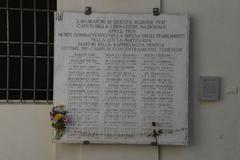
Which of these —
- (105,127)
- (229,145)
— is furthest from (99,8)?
(229,145)

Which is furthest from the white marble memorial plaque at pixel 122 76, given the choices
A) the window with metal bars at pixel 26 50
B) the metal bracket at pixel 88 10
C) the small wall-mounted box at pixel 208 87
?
the window with metal bars at pixel 26 50

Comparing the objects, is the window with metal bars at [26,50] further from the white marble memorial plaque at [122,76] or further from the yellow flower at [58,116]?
the yellow flower at [58,116]

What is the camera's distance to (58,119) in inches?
202

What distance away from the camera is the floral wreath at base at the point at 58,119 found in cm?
515

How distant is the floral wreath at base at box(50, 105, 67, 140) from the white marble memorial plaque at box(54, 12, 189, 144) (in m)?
0.07

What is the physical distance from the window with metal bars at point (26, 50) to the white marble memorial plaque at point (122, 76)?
473 mm

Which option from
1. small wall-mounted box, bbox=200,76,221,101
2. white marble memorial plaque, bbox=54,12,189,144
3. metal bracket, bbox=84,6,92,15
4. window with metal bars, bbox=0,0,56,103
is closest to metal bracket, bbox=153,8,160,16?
white marble memorial plaque, bbox=54,12,189,144

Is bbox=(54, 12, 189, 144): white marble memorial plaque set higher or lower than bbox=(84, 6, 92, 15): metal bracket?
lower

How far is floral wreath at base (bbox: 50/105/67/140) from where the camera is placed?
5148mm

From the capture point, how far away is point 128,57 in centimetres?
529

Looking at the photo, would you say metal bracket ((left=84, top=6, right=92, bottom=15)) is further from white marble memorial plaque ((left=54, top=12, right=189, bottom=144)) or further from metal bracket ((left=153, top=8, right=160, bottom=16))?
metal bracket ((left=153, top=8, right=160, bottom=16))

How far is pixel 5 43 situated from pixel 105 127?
5.90 ft

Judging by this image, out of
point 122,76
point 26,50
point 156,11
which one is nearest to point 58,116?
point 122,76

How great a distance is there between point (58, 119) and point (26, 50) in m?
1.14
